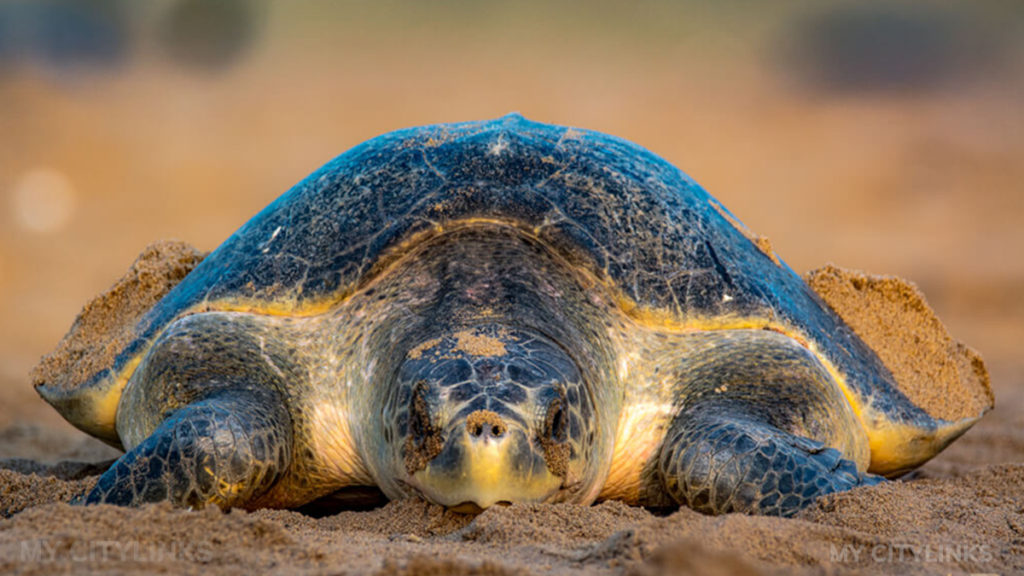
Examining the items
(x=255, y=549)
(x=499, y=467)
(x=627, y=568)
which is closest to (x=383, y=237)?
(x=499, y=467)

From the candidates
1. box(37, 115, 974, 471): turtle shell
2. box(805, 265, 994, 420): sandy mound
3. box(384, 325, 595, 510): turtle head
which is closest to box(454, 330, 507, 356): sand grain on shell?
box(384, 325, 595, 510): turtle head

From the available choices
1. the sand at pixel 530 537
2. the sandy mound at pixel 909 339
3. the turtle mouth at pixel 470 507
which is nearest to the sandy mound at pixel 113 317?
the sand at pixel 530 537

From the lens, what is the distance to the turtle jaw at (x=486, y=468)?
2.17 meters

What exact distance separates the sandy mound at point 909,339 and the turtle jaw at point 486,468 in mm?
2354

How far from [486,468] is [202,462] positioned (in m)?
0.89

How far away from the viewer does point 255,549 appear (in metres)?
1.86

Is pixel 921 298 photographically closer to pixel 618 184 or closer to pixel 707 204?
pixel 707 204

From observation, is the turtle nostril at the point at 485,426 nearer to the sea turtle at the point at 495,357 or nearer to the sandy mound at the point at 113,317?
the sea turtle at the point at 495,357

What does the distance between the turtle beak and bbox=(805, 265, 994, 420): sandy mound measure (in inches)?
93.2

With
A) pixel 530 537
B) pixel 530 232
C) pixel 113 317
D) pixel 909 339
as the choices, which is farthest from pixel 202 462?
pixel 909 339

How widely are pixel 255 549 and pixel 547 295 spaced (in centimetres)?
141

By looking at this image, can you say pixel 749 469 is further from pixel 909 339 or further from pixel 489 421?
pixel 909 339

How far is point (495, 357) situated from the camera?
7.89ft

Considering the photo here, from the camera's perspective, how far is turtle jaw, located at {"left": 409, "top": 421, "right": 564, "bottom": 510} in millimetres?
2170
